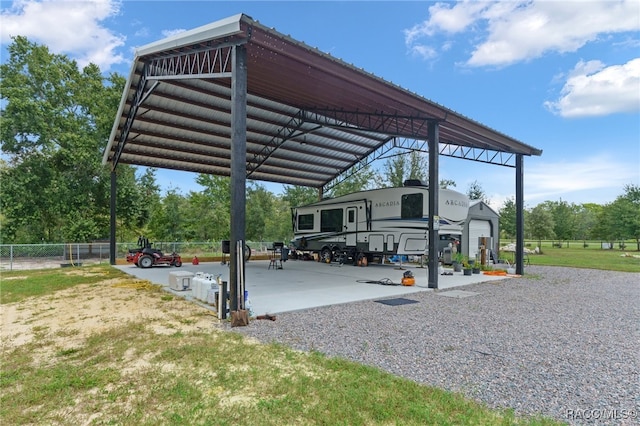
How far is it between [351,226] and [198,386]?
11.6m

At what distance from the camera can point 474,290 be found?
898 centimetres

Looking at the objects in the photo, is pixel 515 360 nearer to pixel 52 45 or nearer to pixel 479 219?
pixel 479 219

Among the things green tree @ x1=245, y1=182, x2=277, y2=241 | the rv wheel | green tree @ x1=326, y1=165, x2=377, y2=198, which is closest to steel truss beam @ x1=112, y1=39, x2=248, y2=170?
the rv wheel

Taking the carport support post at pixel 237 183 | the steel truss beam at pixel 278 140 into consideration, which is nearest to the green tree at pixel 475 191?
the steel truss beam at pixel 278 140

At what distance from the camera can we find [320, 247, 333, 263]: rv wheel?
15.6 metres

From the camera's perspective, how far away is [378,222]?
43.4 feet

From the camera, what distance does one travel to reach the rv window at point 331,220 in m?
15.2

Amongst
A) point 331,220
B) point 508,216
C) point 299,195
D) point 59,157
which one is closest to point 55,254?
point 59,157

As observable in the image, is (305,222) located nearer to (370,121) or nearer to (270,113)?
(270,113)

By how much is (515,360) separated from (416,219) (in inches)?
319

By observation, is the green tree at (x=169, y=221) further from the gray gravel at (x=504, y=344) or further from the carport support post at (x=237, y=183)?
the gray gravel at (x=504, y=344)

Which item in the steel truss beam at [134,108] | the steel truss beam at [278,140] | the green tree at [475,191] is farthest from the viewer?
the green tree at [475,191]

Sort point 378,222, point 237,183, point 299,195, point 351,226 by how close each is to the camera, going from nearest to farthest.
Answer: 1. point 237,183
2. point 378,222
3. point 351,226
4. point 299,195

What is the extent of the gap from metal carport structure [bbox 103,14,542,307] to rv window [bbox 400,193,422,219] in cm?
191
